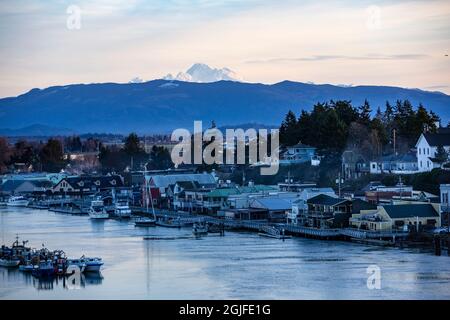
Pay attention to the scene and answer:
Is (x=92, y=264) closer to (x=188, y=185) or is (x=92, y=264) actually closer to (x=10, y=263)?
(x=10, y=263)

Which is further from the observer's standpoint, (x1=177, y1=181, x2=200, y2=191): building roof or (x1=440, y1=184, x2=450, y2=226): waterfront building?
(x1=177, y1=181, x2=200, y2=191): building roof

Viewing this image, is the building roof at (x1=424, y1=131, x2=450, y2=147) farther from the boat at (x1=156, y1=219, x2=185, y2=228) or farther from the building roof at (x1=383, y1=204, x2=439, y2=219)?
the boat at (x1=156, y1=219, x2=185, y2=228)

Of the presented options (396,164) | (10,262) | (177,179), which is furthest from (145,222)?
(10,262)

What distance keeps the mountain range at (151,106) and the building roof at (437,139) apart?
42.6 m

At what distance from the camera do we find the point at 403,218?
1210cm

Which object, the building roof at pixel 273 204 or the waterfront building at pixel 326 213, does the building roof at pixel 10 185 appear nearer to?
the building roof at pixel 273 204

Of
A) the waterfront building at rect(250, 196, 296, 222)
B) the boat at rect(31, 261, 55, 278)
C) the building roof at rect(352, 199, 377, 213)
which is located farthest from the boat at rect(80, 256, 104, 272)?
the waterfront building at rect(250, 196, 296, 222)

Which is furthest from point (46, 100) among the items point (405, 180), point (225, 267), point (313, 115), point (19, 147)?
point (225, 267)

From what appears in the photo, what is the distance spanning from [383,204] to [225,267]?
3.71 metres

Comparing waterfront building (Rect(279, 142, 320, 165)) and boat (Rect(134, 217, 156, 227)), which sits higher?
waterfront building (Rect(279, 142, 320, 165))

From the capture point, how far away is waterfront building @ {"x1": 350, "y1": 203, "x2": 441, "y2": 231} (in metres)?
12.1

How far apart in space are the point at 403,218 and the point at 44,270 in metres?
4.39

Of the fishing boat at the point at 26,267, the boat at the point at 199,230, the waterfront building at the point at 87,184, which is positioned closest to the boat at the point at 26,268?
the fishing boat at the point at 26,267

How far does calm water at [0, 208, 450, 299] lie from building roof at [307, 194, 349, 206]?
93 centimetres
